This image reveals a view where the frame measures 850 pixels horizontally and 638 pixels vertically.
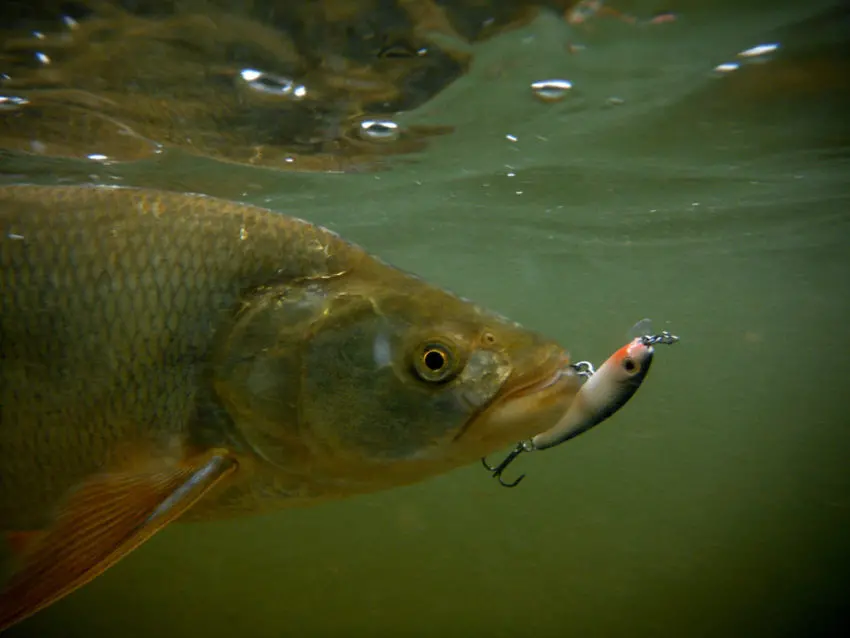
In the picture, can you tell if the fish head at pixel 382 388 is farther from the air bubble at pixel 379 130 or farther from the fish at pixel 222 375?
the air bubble at pixel 379 130

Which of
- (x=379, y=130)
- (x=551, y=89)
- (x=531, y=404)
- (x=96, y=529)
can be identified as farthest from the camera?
(x=379, y=130)

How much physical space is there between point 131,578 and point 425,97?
13.7m

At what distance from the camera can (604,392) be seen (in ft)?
8.70

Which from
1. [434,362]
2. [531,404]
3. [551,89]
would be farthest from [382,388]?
[551,89]

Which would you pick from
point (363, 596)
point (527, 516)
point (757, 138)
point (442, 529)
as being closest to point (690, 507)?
point (527, 516)

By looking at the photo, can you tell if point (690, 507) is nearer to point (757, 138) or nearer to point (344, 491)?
point (757, 138)

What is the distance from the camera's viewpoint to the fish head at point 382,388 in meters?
2.40

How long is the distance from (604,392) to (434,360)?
2.64 feet

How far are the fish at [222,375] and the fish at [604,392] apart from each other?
22cm

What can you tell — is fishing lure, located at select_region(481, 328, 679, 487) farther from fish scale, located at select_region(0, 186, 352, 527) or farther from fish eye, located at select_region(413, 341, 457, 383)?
fish scale, located at select_region(0, 186, 352, 527)

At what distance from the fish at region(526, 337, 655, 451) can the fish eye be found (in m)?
0.54

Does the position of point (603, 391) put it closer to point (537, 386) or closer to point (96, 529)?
point (537, 386)

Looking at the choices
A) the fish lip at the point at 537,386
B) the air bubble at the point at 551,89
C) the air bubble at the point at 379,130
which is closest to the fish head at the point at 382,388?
the fish lip at the point at 537,386

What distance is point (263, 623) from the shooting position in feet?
42.2
